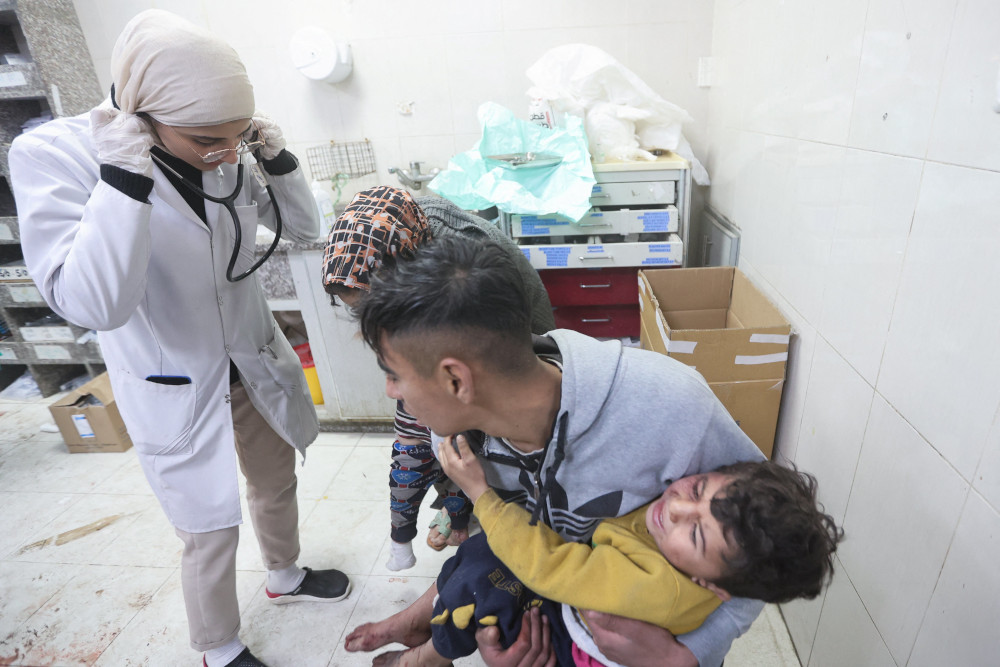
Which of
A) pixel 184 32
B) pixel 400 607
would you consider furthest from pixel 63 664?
pixel 184 32

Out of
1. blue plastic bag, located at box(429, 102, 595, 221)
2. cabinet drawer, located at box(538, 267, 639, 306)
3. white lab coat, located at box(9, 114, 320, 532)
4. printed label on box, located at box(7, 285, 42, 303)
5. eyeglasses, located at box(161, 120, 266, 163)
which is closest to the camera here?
white lab coat, located at box(9, 114, 320, 532)

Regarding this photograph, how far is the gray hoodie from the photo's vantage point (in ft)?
2.81

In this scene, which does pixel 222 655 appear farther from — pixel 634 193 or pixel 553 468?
pixel 634 193

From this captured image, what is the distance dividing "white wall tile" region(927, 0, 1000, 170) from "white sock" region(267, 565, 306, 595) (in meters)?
1.94

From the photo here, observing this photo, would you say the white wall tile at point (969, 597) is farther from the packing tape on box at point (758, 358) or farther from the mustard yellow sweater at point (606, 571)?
the packing tape on box at point (758, 358)

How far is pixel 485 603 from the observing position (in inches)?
38.4

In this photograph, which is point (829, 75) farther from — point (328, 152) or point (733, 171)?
point (328, 152)

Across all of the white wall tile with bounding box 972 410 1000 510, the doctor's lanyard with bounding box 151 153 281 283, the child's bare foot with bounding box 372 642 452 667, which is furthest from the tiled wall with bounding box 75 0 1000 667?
the doctor's lanyard with bounding box 151 153 281 283

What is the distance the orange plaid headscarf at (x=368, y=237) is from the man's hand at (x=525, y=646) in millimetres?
763

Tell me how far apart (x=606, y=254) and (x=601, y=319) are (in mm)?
359

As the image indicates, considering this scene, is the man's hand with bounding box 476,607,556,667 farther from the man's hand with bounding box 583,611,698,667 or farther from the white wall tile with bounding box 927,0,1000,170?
the white wall tile with bounding box 927,0,1000,170

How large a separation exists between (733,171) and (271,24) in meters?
2.19

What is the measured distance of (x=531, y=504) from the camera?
1.03m

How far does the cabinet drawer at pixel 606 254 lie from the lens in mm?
2010
